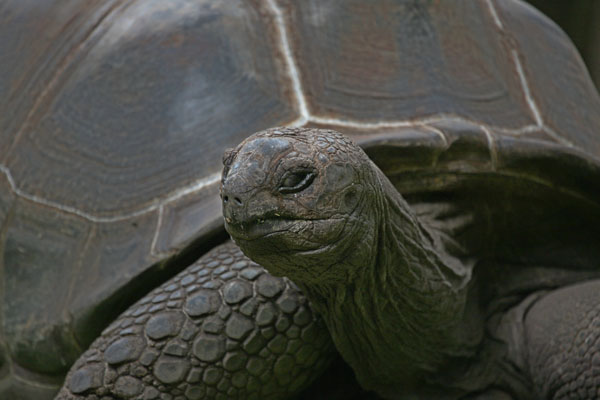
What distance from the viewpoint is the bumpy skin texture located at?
2.54m

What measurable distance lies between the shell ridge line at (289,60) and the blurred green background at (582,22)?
201 inches

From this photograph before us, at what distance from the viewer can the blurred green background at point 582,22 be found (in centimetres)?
766

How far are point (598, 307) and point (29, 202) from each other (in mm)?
1951

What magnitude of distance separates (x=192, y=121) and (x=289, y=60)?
0.39m

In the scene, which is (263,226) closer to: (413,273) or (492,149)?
(413,273)

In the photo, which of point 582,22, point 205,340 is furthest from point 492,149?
point 582,22

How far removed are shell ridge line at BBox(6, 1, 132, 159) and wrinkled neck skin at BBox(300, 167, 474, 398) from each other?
1.53 meters

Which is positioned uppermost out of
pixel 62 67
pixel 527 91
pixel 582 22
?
pixel 62 67

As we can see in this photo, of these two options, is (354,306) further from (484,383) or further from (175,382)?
(484,383)

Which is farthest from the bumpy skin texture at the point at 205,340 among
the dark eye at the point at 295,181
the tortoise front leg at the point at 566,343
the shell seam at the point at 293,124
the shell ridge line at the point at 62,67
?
the shell ridge line at the point at 62,67

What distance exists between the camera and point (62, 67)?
337cm

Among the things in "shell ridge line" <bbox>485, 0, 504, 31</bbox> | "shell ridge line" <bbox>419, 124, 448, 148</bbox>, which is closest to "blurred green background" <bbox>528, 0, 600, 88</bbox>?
"shell ridge line" <bbox>485, 0, 504, 31</bbox>

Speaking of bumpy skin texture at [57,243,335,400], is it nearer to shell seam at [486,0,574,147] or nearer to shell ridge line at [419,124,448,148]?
shell ridge line at [419,124,448,148]

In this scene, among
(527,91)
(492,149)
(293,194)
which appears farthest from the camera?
(527,91)
